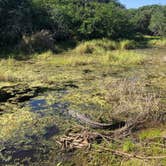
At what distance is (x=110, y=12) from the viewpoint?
79.9 ft

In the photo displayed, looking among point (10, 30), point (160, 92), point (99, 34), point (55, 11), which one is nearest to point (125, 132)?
point (160, 92)

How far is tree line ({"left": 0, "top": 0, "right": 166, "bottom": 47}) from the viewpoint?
17547 millimetres

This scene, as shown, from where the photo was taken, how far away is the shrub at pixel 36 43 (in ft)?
54.3

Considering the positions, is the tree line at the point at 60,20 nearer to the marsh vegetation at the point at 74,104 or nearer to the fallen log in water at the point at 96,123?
the marsh vegetation at the point at 74,104

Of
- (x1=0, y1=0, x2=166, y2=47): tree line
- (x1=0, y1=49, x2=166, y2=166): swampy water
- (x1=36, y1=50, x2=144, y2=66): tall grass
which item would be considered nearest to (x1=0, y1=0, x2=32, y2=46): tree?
(x1=0, y1=0, x2=166, y2=47): tree line

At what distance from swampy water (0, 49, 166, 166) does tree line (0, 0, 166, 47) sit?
755 centimetres

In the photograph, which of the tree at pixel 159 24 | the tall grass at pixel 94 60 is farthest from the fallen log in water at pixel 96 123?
the tree at pixel 159 24

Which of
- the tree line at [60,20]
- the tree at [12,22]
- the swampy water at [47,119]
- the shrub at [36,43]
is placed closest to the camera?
the swampy water at [47,119]

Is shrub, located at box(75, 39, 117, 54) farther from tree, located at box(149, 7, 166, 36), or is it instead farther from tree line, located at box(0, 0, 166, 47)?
tree, located at box(149, 7, 166, 36)

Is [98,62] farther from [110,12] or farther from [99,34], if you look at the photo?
[110,12]

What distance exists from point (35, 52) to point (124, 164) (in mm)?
12037

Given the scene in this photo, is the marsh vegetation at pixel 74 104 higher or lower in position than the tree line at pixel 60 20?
lower

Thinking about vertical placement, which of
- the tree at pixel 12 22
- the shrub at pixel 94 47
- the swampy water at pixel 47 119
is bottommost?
the swampy water at pixel 47 119

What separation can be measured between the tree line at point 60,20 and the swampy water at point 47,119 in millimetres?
7554
